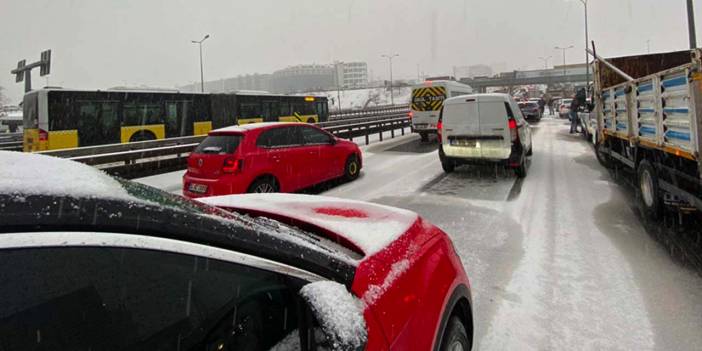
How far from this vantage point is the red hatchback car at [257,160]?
6973 mm

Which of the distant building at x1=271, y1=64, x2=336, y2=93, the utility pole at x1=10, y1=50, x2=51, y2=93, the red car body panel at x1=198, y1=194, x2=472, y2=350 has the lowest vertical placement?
the red car body panel at x1=198, y1=194, x2=472, y2=350

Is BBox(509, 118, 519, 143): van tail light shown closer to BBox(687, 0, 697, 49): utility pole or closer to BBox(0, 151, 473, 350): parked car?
BBox(0, 151, 473, 350): parked car

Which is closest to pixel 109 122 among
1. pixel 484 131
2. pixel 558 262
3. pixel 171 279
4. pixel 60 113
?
pixel 60 113

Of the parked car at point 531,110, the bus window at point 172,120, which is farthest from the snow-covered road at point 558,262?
the parked car at point 531,110

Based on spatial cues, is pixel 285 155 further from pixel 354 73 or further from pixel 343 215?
pixel 354 73

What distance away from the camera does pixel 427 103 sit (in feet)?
62.0

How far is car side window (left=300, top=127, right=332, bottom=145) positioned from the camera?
8656mm

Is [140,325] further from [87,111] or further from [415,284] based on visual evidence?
[87,111]

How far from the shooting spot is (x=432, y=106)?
1875 cm

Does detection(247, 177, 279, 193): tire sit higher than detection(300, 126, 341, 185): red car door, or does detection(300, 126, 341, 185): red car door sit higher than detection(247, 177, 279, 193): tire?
detection(300, 126, 341, 185): red car door

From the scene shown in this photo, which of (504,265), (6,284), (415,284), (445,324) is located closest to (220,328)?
(6,284)

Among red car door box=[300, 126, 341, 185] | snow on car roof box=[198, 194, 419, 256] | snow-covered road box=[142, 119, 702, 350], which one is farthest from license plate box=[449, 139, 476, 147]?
snow on car roof box=[198, 194, 419, 256]

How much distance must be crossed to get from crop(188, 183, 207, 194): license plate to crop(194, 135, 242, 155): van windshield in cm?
59

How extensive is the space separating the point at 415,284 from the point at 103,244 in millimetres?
1303
